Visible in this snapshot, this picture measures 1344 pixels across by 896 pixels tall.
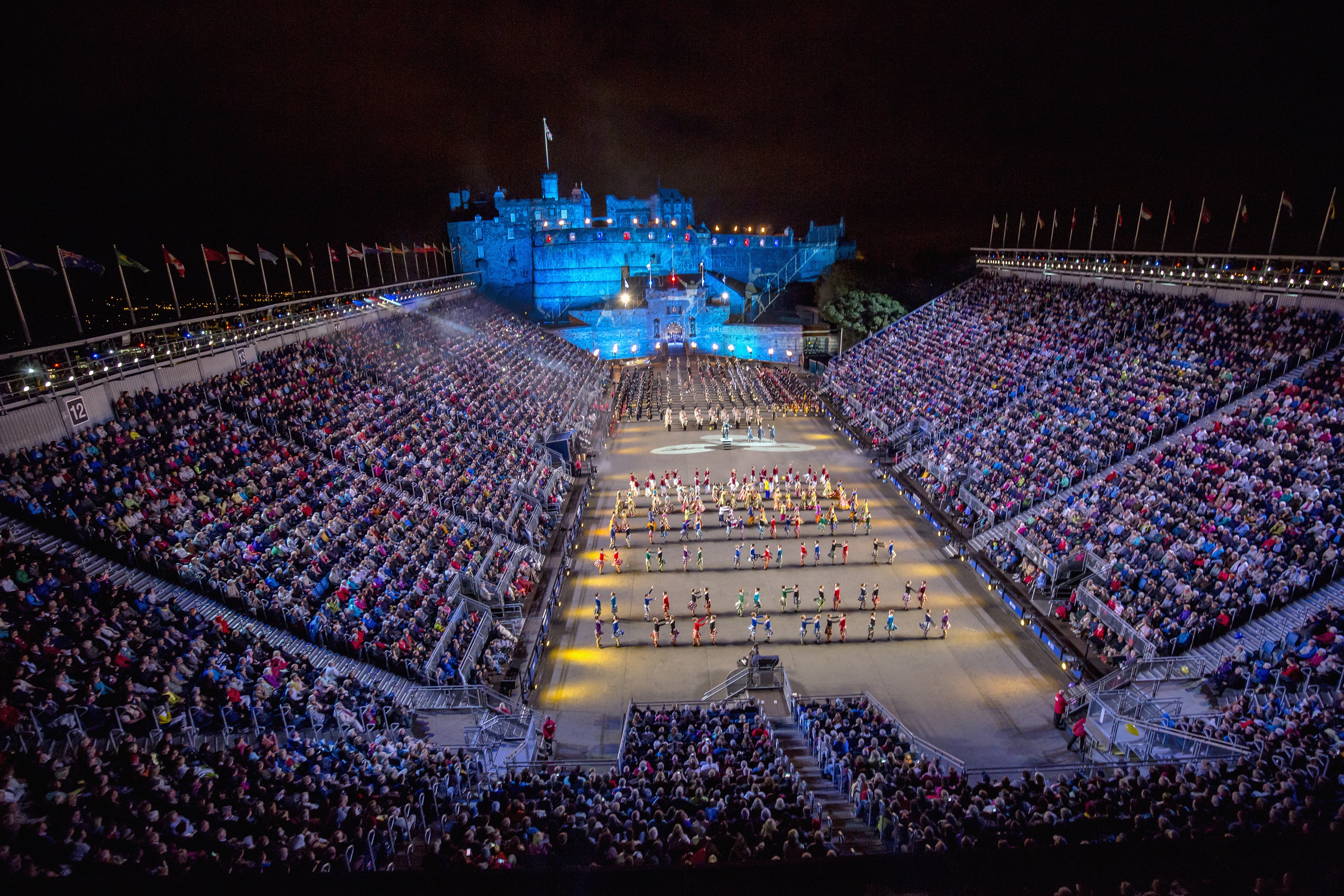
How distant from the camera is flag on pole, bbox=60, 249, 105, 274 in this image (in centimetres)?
1962

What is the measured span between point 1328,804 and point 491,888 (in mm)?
9840

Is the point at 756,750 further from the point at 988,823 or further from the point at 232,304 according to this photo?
the point at 232,304

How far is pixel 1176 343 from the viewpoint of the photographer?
97.0 ft

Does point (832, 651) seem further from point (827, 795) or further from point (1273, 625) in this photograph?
Result: point (1273, 625)

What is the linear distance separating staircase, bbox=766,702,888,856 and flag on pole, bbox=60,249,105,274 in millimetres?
24226

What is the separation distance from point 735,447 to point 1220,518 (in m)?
24.9

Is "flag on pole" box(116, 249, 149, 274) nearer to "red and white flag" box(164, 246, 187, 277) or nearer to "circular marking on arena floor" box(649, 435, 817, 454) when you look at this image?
"red and white flag" box(164, 246, 187, 277)

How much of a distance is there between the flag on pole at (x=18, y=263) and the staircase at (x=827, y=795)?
23.9m

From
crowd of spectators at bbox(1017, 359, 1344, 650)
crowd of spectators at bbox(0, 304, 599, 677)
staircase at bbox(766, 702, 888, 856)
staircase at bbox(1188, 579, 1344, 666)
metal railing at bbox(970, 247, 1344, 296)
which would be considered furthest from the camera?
metal railing at bbox(970, 247, 1344, 296)

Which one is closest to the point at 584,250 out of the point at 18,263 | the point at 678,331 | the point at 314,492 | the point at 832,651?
the point at 678,331

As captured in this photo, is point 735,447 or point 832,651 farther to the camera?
point 735,447

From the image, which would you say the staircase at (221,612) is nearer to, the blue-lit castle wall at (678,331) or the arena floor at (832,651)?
the arena floor at (832,651)

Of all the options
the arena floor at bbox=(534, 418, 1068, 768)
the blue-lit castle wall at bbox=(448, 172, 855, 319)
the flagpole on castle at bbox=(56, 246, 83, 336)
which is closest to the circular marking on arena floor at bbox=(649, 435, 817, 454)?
the arena floor at bbox=(534, 418, 1068, 768)

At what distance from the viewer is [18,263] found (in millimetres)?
17766
